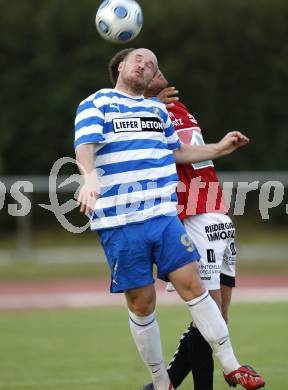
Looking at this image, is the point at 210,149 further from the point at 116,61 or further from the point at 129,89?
the point at 116,61

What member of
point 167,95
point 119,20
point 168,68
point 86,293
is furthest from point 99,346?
point 168,68

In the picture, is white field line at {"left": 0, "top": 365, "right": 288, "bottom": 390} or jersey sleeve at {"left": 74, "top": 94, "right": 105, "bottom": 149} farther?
white field line at {"left": 0, "top": 365, "right": 288, "bottom": 390}

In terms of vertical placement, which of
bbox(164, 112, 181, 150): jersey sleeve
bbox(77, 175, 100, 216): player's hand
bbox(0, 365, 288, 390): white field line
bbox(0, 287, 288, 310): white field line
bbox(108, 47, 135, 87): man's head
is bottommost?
bbox(0, 365, 288, 390): white field line

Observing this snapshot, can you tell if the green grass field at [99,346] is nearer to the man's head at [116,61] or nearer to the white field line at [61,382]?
the white field line at [61,382]

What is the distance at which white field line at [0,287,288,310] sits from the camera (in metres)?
14.1

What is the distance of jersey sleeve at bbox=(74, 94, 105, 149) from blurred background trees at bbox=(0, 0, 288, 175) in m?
15.3

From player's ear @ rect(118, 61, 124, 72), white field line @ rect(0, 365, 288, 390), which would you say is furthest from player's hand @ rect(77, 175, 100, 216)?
white field line @ rect(0, 365, 288, 390)

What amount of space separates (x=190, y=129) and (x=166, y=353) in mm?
2797

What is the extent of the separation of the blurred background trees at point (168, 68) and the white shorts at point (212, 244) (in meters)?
14.9

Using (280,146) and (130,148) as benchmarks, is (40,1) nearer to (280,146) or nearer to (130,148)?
(280,146)

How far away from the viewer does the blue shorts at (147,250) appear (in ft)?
20.2

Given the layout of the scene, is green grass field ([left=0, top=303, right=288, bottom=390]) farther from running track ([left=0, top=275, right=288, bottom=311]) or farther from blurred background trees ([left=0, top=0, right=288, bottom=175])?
blurred background trees ([left=0, top=0, right=288, bottom=175])

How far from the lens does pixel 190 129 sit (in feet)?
22.6

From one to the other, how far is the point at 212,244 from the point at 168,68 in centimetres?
1610
